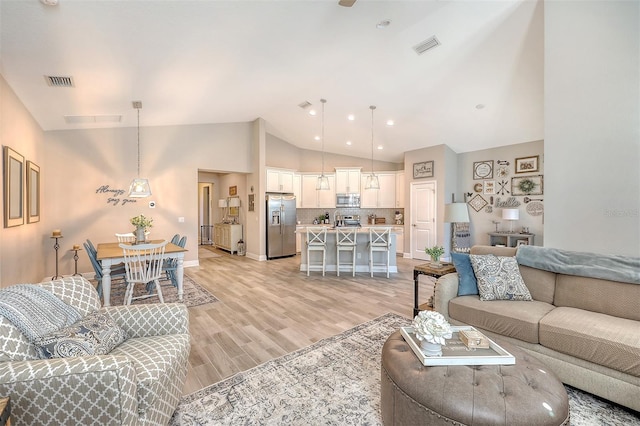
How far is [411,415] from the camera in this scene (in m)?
1.43

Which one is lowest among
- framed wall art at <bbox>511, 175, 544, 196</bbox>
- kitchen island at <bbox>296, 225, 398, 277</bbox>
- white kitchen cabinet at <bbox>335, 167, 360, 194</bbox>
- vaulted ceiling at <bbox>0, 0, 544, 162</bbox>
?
kitchen island at <bbox>296, 225, 398, 277</bbox>

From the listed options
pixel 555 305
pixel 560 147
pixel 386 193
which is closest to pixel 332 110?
pixel 386 193

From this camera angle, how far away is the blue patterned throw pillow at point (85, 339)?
1.41 metres

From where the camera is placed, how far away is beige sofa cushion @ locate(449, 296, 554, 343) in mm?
2236

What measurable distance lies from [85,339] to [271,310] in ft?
7.69

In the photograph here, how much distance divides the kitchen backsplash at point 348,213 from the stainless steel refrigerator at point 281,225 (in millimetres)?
967

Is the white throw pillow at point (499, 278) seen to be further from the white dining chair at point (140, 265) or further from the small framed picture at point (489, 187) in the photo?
the small framed picture at point (489, 187)

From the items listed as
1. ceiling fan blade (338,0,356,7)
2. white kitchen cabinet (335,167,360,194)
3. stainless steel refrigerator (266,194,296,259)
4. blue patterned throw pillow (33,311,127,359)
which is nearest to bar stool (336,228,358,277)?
stainless steel refrigerator (266,194,296,259)

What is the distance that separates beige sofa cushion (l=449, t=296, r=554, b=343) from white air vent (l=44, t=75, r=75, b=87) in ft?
16.8

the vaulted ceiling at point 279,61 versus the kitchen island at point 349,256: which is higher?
the vaulted ceiling at point 279,61

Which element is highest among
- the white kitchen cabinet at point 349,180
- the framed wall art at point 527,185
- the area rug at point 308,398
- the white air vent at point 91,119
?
the white air vent at point 91,119

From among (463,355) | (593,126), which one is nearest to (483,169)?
(593,126)

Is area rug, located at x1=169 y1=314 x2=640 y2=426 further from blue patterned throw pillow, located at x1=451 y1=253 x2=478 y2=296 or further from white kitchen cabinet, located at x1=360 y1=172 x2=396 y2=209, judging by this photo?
white kitchen cabinet, located at x1=360 y1=172 x2=396 y2=209

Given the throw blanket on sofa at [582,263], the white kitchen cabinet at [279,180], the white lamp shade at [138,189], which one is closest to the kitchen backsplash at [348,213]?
the white kitchen cabinet at [279,180]
